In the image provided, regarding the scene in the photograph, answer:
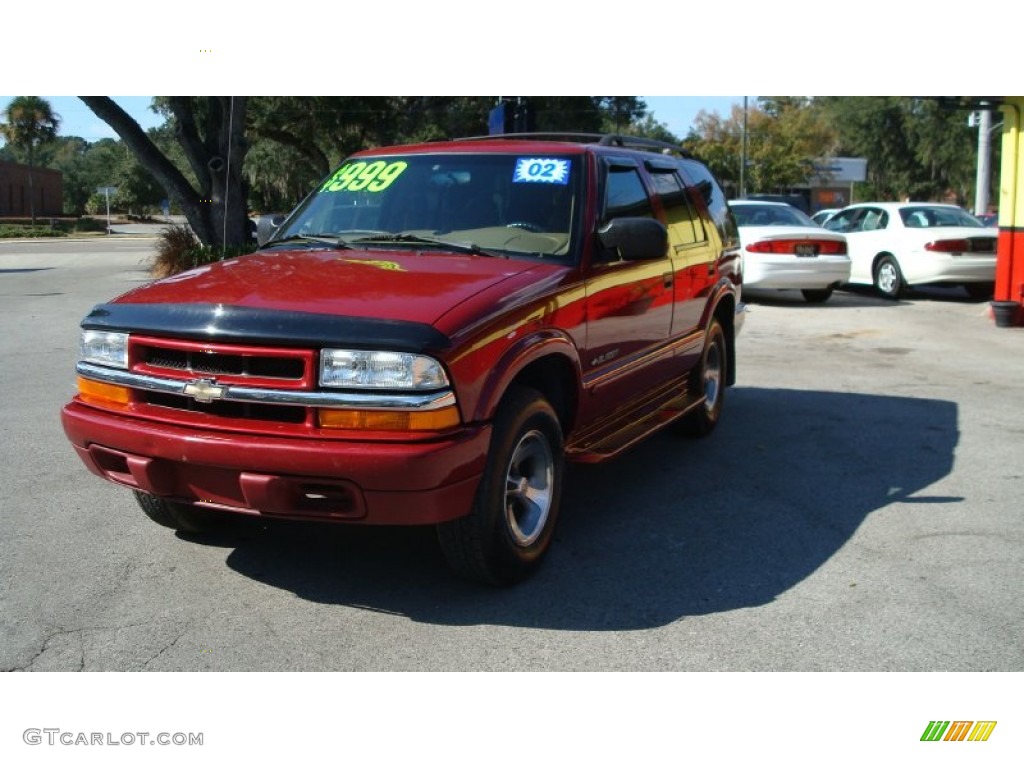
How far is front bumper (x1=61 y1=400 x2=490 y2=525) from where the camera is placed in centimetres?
361

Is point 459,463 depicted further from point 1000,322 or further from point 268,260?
point 1000,322

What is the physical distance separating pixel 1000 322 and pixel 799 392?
5.79 metres

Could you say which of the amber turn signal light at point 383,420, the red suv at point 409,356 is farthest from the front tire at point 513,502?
the amber turn signal light at point 383,420

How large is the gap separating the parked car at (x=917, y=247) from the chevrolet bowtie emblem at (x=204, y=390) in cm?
1450

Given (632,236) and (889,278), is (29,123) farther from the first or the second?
(632,236)

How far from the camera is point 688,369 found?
21.5ft

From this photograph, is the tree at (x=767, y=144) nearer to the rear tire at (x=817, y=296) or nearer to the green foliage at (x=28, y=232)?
the green foliage at (x=28, y=232)

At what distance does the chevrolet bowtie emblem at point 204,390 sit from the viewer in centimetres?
381

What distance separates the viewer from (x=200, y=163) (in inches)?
806

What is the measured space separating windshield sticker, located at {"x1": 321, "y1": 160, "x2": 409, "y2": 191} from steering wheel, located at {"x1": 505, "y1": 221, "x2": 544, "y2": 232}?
773mm

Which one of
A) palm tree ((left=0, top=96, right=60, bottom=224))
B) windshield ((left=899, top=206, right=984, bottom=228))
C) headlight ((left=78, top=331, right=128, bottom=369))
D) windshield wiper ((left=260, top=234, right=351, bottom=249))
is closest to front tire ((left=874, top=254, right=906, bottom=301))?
windshield ((left=899, top=206, right=984, bottom=228))

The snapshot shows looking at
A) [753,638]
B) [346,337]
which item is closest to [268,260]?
[346,337]

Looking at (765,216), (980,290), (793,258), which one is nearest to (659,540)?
(793,258)

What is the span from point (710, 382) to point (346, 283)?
3.74 m
